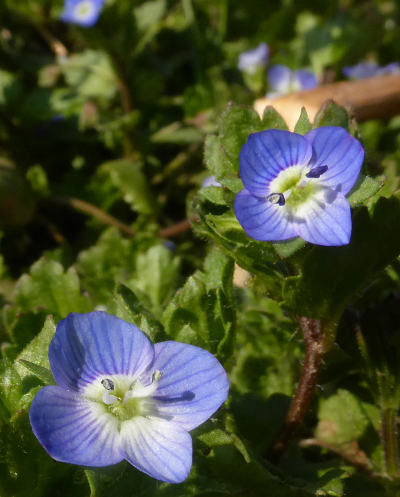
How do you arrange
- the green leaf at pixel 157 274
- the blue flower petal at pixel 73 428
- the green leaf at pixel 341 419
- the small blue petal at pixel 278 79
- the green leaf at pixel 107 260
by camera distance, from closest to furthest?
the blue flower petal at pixel 73 428, the green leaf at pixel 341 419, the green leaf at pixel 157 274, the green leaf at pixel 107 260, the small blue petal at pixel 278 79

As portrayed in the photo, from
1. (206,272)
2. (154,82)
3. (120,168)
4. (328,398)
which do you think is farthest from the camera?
(154,82)

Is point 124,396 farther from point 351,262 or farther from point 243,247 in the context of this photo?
point 351,262

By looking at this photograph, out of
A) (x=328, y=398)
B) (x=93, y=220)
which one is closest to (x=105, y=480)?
(x=328, y=398)

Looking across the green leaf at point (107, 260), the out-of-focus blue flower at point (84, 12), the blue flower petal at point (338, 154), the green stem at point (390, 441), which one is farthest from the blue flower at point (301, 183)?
the out-of-focus blue flower at point (84, 12)

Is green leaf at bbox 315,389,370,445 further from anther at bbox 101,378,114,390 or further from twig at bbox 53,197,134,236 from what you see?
twig at bbox 53,197,134,236

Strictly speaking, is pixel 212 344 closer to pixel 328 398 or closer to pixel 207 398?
pixel 207 398

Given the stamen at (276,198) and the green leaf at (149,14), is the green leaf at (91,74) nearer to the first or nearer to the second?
the green leaf at (149,14)

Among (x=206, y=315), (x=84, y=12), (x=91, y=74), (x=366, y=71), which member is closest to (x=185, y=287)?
(x=206, y=315)
